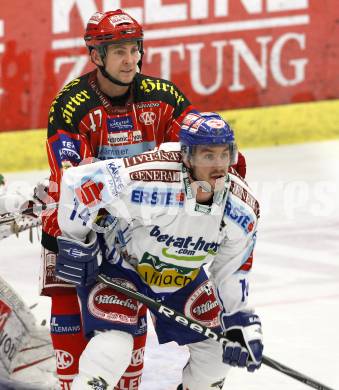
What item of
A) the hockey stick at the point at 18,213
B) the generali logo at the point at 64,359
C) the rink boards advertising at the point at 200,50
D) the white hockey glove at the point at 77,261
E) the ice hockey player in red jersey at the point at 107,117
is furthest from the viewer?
the rink boards advertising at the point at 200,50

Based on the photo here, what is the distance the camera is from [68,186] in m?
4.50

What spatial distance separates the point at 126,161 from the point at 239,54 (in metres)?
5.00

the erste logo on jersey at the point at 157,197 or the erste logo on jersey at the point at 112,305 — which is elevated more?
the erste logo on jersey at the point at 157,197

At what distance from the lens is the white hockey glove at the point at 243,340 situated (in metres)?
4.57

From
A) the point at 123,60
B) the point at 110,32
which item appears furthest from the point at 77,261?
the point at 110,32

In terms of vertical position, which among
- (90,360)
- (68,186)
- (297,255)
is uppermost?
(68,186)

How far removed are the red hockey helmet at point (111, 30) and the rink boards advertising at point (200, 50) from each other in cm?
334

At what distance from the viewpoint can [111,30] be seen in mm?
5184

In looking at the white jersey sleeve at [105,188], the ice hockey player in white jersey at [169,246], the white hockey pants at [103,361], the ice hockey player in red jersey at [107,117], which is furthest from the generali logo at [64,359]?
the white jersey sleeve at [105,188]

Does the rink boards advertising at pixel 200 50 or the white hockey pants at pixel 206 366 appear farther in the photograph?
the rink boards advertising at pixel 200 50

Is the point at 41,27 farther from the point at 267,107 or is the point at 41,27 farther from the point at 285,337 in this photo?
the point at 285,337

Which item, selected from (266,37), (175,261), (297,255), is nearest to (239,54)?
(266,37)

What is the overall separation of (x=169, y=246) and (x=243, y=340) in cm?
42

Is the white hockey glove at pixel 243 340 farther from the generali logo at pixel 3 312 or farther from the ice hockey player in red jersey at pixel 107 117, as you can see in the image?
the generali logo at pixel 3 312
